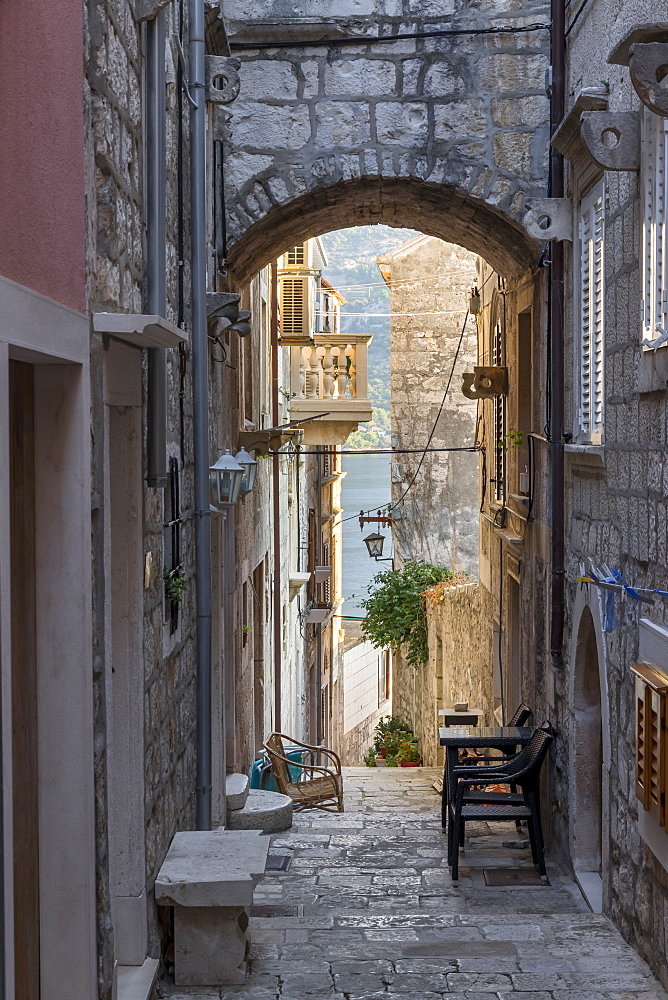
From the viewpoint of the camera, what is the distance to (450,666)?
54.7 ft

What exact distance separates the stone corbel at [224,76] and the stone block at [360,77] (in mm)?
1221

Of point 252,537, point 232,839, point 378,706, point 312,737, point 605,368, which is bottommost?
point 378,706

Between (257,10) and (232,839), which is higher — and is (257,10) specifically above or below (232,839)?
above

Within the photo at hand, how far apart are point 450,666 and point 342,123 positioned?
10044 mm

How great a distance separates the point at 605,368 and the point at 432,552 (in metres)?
15.3

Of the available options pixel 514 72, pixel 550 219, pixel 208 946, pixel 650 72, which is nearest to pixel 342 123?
pixel 514 72

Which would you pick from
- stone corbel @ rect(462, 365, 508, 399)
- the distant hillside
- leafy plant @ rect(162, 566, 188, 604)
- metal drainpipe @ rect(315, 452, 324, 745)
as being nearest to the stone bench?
leafy plant @ rect(162, 566, 188, 604)

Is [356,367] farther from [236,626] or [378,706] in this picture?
[378,706]

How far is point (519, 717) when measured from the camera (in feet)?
31.0

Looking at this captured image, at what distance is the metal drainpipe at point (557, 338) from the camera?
25.6ft

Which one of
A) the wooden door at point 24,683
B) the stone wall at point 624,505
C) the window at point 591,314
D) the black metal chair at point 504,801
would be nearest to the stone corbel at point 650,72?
the stone wall at point 624,505

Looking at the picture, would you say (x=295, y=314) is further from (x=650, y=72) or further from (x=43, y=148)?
(x=43, y=148)

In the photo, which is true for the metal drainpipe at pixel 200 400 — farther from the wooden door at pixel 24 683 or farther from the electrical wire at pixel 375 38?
the wooden door at pixel 24 683

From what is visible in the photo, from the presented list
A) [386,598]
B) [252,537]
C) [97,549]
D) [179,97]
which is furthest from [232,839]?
[386,598]
